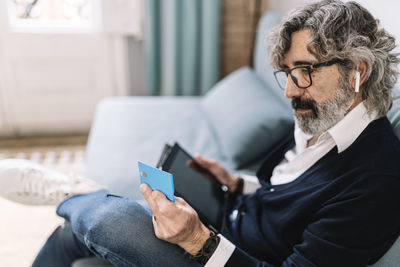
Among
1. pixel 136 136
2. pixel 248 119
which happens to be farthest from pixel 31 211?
pixel 248 119

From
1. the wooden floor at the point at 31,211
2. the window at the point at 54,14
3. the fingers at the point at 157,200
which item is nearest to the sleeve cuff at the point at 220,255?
the fingers at the point at 157,200

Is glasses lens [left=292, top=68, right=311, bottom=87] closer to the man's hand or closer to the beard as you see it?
the beard

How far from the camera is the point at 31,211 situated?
5.66 ft

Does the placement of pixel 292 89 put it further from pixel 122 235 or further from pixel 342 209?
pixel 122 235

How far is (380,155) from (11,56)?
2.52 m

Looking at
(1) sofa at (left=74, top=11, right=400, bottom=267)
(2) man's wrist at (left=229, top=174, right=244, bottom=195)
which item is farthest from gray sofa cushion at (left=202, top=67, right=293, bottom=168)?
(2) man's wrist at (left=229, top=174, right=244, bottom=195)

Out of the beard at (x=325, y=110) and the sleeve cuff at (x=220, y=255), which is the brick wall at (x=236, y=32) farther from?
the sleeve cuff at (x=220, y=255)

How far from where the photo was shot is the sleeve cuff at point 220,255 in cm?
83

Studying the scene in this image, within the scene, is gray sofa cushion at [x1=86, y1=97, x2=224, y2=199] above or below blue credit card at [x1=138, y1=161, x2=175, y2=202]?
below

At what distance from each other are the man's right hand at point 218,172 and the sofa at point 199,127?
0.23m

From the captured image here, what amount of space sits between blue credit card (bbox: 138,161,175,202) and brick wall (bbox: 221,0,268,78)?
6.30ft

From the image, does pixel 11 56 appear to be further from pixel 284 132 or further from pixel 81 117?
pixel 284 132

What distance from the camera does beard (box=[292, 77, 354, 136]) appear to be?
2.80ft

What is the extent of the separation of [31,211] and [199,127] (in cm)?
96
